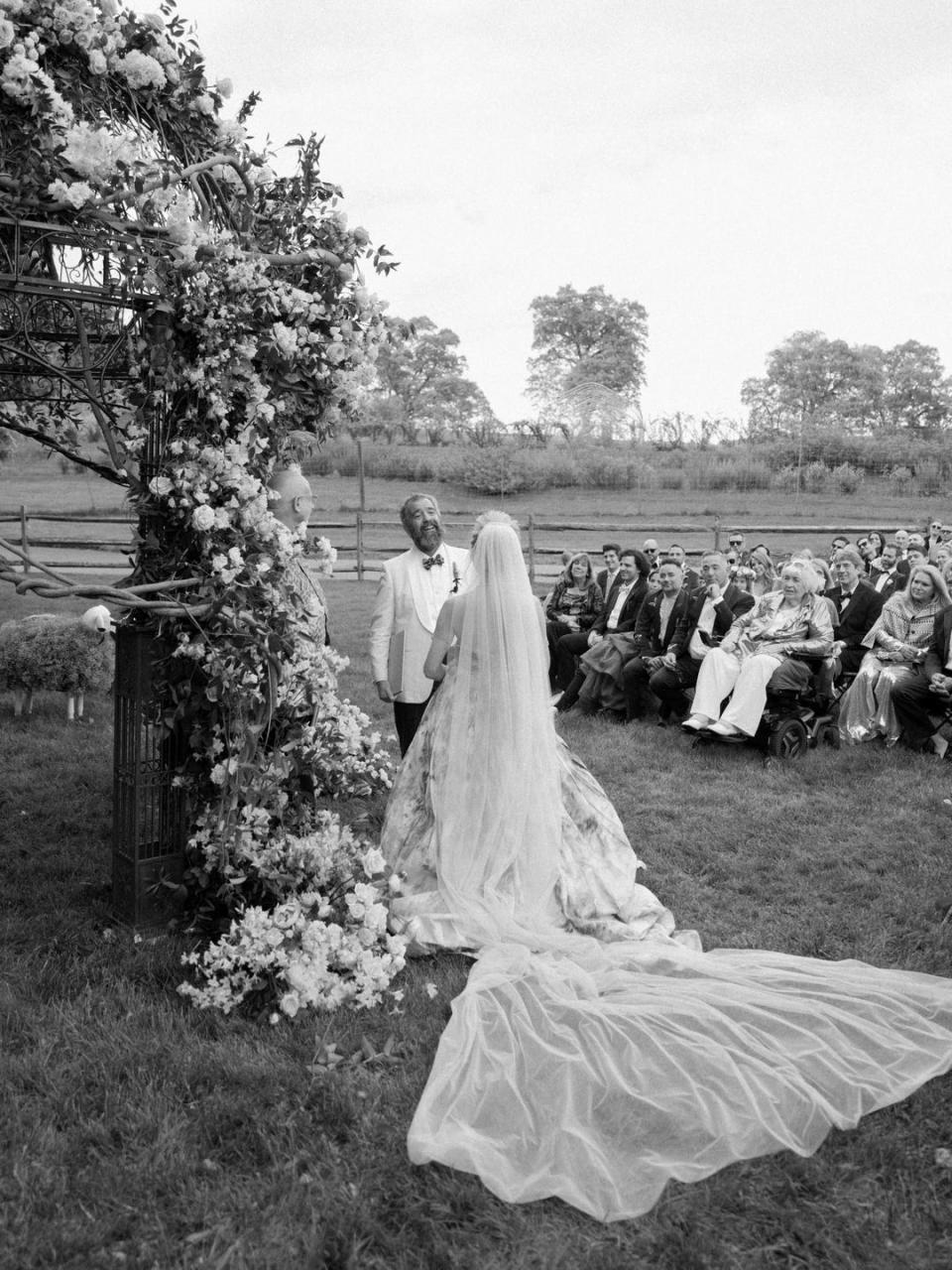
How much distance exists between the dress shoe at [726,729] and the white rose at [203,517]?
16.3 feet

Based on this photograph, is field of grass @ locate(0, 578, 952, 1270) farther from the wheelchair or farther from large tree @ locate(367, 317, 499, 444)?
large tree @ locate(367, 317, 499, 444)

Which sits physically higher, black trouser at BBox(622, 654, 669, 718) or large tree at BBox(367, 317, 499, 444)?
large tree at BBox(367, 317, 499, 444)

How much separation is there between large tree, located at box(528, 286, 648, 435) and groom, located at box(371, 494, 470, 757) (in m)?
56.5

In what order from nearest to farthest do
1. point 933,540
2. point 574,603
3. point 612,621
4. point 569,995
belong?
point 569,995
point 612,621
point 574,603
point 933,540

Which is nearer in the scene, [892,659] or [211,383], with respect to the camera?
[211,383]

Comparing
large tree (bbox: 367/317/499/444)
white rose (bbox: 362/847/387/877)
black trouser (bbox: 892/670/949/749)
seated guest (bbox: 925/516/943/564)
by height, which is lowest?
white rose (bbox: 362/847/387/877)

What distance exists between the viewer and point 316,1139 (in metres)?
3.12

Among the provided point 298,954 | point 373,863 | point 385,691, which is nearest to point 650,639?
point 385,691

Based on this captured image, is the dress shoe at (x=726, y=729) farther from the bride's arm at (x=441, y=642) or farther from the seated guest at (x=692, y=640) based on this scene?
→ the bride's arm at (x=441, y=642)

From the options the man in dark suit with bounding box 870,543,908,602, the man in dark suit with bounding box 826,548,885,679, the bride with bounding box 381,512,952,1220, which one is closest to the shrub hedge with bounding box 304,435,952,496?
the man in dark suit with bounding box 870,543,908,602

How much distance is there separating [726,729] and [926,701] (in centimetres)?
149

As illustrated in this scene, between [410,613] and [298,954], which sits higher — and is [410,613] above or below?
above

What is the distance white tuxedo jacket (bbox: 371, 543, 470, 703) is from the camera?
6059 millimetres

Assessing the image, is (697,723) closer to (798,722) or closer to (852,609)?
(798,722)
